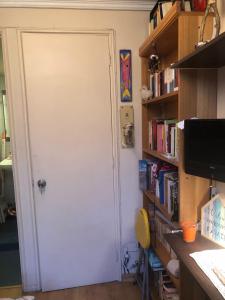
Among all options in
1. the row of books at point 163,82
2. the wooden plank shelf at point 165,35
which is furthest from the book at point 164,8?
the row of books at point 163,82

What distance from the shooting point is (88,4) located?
2.08 metres

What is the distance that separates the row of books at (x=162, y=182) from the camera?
1636 millimetres

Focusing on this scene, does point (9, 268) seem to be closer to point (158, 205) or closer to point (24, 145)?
point (24, 145)

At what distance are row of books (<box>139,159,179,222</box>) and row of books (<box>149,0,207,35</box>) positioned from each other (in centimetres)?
102

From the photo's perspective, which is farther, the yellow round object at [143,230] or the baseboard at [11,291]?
the baseboard at [11,291]

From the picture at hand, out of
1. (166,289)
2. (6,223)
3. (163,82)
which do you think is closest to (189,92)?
(163,82)

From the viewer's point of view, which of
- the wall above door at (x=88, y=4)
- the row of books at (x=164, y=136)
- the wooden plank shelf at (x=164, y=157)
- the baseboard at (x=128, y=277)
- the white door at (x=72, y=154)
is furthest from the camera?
the baseboard at (x=128, y=277)

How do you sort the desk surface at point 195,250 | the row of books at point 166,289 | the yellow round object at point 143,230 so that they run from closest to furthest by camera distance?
1. the desk surface at point 195,250
2. the row of books at point 166,289
3. the yellow round object at point 143,230

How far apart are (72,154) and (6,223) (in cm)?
192

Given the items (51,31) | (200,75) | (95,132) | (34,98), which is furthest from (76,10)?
(200,75)

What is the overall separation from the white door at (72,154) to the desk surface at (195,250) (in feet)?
3.25

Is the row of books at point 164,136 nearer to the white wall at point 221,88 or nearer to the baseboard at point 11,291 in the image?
the white wall at point 221,88

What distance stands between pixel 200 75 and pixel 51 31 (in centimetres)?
132

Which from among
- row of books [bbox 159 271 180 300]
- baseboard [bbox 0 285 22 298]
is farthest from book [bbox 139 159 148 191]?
baseboard [bbox 0 285 22 298]
